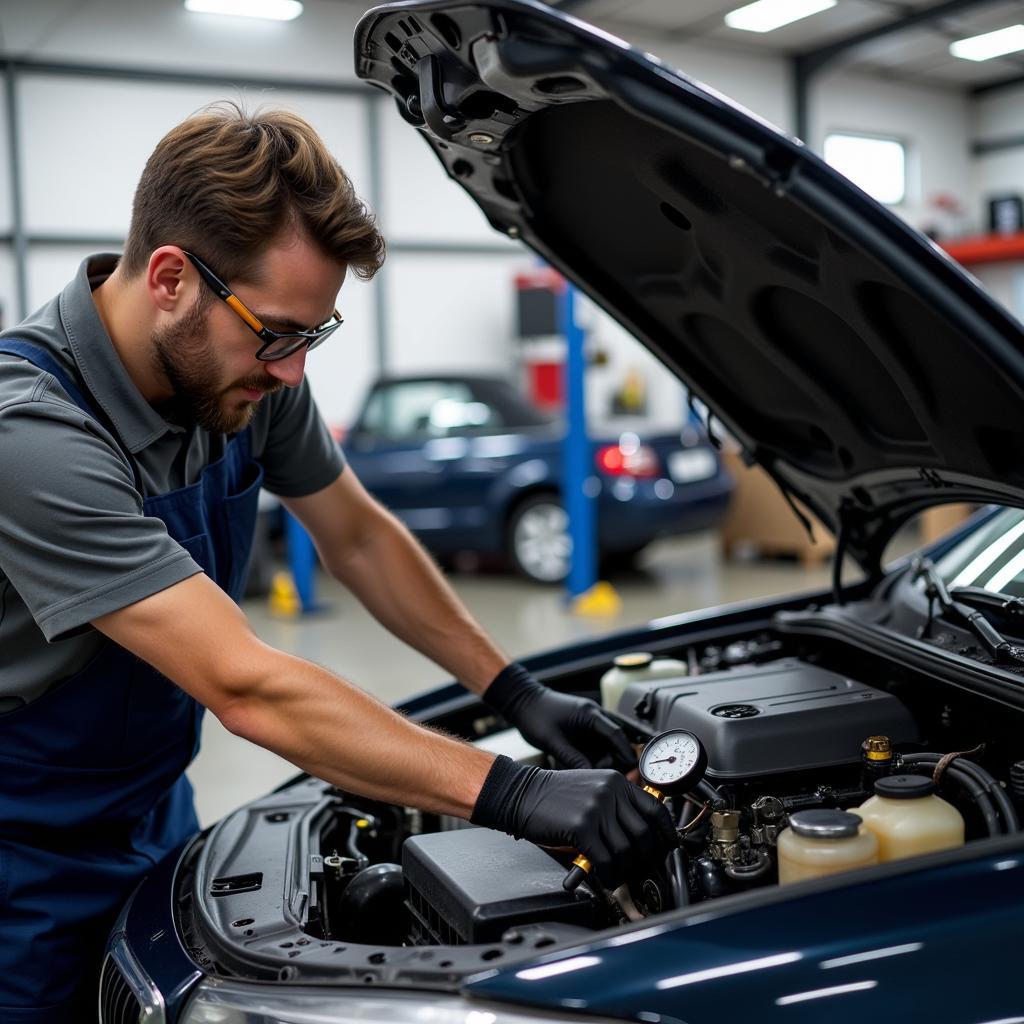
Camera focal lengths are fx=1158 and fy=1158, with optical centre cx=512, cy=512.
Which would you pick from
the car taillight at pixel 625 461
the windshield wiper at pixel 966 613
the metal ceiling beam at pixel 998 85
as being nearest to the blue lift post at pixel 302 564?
the car taillight at pixel 625 461

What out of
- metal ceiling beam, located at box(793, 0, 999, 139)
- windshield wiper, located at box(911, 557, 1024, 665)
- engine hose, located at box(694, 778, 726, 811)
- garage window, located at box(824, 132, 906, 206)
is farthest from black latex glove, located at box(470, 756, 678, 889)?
garage window, located at box(824, 132, 906, 206)

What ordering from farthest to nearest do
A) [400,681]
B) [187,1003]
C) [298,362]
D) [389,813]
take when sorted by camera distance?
1. [400,681]
2. [389,813]
3. [298,362]
4. [187,1003]

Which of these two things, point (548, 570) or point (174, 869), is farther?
point (548, 570)

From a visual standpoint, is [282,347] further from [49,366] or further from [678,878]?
[678,878]

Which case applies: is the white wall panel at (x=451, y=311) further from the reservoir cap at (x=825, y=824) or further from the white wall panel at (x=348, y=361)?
the reservoir cap at (x=825, y=824)

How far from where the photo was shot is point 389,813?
1.89 m

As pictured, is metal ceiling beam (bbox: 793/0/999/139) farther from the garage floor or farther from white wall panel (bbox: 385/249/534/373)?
the garage floor

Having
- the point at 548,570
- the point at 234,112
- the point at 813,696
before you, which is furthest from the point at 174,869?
the point at 548,570

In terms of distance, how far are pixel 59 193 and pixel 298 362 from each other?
8.24 metres

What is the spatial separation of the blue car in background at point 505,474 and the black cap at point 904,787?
5.29 m

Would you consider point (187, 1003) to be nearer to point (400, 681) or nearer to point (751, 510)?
point (400, 681)

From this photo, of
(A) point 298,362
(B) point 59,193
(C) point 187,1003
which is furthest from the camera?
(B) point 59,193

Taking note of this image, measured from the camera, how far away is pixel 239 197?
1468mm

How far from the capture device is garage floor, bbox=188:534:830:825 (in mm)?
3893
